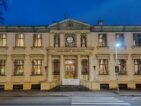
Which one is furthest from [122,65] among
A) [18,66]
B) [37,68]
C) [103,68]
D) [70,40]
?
[18,66]

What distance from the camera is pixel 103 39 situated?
40250 mm

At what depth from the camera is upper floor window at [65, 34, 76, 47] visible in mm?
39250

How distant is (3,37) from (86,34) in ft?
36.9

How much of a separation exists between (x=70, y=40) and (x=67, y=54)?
203 cm

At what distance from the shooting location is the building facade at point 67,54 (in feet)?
127

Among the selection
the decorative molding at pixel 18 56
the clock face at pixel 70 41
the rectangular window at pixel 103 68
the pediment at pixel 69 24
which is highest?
the pediment at pixel 69 24

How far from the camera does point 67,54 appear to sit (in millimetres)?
38719

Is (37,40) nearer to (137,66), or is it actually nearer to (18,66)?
(18,66)

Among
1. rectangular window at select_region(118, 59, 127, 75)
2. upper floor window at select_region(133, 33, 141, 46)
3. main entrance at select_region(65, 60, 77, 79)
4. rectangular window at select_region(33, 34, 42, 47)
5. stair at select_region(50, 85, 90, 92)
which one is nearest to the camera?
stair at select_region(50, 85, 90, 92)

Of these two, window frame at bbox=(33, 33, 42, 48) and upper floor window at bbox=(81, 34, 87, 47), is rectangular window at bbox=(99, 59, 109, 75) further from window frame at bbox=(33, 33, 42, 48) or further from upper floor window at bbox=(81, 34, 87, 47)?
window frame at bbox=(33, 33, 42, 48)

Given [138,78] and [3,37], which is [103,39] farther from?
[3,37]

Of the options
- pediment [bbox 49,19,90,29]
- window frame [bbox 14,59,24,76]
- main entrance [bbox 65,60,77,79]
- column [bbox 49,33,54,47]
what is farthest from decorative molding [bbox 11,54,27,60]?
main entrance [bbox 65,60,77,79]

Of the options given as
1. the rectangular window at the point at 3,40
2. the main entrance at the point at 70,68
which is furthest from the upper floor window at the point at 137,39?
the rectangular window at the point at 3,40

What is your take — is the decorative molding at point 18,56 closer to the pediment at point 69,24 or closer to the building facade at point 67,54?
the building facade at point 67,54
